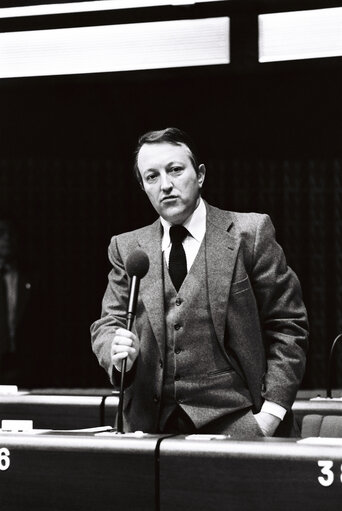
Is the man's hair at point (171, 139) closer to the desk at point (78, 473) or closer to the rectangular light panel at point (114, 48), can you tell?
the desk at point (78, 473)

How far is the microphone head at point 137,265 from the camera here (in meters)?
2.28

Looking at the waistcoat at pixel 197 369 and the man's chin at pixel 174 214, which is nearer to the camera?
the waistcoat at pixel 197 369

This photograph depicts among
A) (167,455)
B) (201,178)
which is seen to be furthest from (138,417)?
(201,178)

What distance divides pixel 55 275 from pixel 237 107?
1768mm

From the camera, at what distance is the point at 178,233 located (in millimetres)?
2488

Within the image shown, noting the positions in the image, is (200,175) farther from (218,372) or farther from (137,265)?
(218,372)

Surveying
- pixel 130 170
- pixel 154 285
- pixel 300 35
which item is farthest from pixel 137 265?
pixel 130 170

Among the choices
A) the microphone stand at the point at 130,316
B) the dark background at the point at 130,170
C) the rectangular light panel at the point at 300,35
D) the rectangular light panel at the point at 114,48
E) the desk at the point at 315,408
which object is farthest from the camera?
the dark background at the point at 130,170

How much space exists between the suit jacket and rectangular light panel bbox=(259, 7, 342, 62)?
5.26 feet

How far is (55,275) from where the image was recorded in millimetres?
6742

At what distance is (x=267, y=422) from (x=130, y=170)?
4.32 metres

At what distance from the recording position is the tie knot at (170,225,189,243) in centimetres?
249

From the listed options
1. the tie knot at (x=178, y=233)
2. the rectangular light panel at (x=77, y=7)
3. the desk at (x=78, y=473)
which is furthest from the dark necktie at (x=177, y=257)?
the rectangular light panel at (x=77, y=7)

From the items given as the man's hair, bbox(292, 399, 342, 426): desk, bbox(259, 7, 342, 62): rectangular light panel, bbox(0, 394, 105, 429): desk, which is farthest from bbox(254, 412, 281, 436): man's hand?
bbox(259, 7, 342, 62): rectangular light panel
